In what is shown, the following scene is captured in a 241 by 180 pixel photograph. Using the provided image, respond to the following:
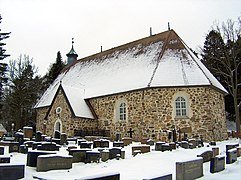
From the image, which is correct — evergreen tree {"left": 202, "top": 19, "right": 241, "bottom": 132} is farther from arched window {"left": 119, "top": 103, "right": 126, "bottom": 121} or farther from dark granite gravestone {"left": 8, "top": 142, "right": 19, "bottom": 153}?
dark granite gravestone {"left": 8, "top": 142, "right": 19, "bottom": 153}

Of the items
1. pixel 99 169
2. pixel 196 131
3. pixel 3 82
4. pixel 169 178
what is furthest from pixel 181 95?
pixel 3 82

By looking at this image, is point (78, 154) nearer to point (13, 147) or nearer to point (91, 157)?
point (91, 157)

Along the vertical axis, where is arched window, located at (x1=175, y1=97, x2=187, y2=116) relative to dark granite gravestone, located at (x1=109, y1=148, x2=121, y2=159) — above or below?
above

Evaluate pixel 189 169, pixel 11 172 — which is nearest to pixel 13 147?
pixel 11 172

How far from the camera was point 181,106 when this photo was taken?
19094mm

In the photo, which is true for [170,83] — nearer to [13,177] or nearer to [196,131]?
[196,131]

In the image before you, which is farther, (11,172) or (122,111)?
(122,111)

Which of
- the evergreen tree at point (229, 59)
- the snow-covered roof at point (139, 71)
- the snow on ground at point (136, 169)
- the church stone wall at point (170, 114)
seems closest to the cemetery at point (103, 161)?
the snow on ground at point (136, 169)

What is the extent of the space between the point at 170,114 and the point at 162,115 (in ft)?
1.85

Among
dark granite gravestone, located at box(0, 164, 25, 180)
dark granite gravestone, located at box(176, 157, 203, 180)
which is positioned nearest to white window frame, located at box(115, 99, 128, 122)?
dark granite gravestone, located at box(176, 157, 203, 180)

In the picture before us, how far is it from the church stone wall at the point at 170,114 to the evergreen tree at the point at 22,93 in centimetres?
1735

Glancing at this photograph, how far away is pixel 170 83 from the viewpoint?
19.0 m

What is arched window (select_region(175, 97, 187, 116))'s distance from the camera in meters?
19.0

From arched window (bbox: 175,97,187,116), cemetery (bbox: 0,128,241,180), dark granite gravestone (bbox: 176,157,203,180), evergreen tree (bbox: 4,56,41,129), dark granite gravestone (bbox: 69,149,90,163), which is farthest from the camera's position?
evergreen tree (bbox: 4,56,41,129)
